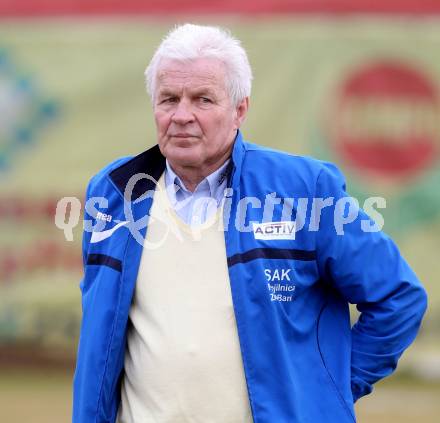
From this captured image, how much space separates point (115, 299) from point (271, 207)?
20.1 inches

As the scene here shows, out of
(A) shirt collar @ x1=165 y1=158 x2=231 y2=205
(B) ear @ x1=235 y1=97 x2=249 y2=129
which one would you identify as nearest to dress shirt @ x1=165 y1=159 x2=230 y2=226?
(A) shirt collar @ x1=165 y1=158 x2=231 y2=205

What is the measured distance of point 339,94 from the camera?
7395mm

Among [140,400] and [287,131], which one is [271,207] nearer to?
[140,400]

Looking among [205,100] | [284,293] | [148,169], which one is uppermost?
[205,100]

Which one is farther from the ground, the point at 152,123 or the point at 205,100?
the point at 152,123

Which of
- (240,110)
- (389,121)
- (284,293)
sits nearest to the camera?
(284,293)

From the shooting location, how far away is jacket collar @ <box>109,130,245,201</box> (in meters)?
3.00

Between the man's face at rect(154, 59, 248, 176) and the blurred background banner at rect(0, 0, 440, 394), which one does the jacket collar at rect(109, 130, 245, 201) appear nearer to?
the man's face at rect(154, 59, 248, 176)

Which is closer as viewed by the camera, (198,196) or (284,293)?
(284,293)

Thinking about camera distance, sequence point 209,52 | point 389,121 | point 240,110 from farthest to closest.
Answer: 1. point 389,121
2. point 240,110
3. point 209,52

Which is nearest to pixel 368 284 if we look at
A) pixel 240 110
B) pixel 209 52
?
pixel 240 110

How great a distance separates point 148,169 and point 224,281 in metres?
0.46

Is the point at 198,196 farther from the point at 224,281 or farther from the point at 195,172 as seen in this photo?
the point at 224,281

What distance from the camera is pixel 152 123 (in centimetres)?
743
